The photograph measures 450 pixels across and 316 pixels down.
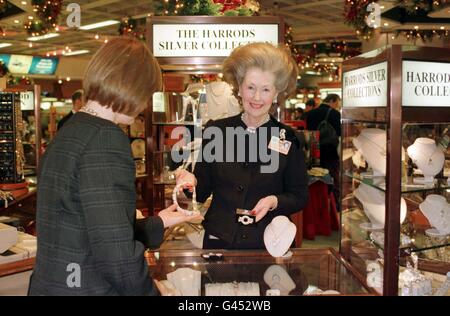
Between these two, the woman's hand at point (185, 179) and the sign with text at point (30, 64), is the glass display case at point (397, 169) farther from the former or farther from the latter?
the sign with text at point (30, 64)

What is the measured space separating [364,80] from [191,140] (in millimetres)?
2529

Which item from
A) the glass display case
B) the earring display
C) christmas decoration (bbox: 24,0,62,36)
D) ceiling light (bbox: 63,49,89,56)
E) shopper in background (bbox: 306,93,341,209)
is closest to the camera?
the glass display case

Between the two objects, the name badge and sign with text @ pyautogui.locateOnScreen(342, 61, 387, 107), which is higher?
sign with text @ pyautogui.locateOnScreen(342, 61, 387, 107)

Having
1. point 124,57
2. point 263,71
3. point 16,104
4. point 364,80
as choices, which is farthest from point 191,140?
point 124,57

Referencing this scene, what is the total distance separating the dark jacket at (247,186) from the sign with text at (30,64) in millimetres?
15931

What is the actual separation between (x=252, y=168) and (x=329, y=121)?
524 centimetres

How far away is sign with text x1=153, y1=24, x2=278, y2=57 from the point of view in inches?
121

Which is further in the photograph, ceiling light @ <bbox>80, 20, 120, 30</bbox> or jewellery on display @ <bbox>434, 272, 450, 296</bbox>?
ceiling light @ <bbox>80, 20, 120, 30</bbox>

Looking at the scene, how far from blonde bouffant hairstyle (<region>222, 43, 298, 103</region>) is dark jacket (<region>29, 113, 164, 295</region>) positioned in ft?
2.97

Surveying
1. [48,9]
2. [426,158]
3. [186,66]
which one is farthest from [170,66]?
[48,9]

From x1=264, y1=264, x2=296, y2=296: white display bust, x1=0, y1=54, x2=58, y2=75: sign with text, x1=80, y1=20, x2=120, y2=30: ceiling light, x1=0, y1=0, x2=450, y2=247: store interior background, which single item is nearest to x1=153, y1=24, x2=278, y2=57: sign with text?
x1=0, y1=0, x2=450, y2=247: store interior background

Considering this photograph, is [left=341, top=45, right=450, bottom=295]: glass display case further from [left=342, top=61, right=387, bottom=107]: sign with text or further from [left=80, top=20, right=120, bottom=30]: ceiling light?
[left=80, top=20, right=120, bottom=30]: ceiling light

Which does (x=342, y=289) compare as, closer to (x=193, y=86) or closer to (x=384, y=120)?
(x=384, y=120)

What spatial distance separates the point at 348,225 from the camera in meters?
2.01
